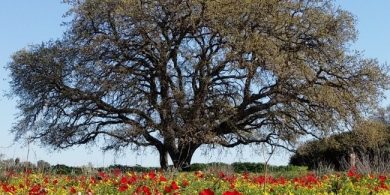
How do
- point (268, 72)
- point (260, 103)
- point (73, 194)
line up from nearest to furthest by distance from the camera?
point (73, 194) < point (268, 72) < point (260, 103)

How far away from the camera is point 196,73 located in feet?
97.0

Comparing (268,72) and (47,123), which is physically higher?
(268,72)

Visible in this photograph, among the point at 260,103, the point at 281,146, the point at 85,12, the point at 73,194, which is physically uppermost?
the point at 85,12

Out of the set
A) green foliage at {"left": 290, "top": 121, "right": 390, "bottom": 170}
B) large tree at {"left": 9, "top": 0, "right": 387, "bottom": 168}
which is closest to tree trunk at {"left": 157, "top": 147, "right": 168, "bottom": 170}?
large tree at {"left": 9, "top": 0, "right": 387, "bottom": 168}

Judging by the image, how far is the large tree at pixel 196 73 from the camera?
28516 millimetres

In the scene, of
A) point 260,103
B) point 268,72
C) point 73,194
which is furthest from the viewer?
point 260,103

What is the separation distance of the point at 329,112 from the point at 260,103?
3438mm

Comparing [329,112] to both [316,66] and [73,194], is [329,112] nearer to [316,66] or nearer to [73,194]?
[316,66]

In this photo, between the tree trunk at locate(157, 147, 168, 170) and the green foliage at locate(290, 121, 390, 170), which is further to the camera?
the tree trunk at locate(157, 147, 168, 170)

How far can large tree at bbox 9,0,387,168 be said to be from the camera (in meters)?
28.5

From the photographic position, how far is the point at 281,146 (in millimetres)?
31766

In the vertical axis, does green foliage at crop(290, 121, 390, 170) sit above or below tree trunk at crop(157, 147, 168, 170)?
above

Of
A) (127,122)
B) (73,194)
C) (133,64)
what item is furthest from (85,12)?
(73,194)

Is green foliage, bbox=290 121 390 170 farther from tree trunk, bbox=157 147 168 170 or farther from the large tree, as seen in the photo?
tree trunk, bbox=157 147 168 170
